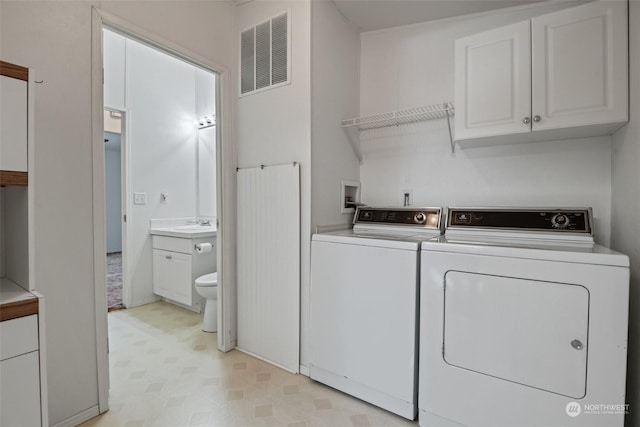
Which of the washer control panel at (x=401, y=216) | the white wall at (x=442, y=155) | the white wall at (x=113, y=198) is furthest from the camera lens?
the white wall at (x=113, y=198)

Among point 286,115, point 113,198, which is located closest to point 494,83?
point 286,115

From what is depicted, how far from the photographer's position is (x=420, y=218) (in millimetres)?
1993

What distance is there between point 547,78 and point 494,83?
0.80 feet

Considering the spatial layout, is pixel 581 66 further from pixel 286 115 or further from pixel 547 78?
pixel 286 115

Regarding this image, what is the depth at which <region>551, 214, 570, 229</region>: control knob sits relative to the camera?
1550 mm

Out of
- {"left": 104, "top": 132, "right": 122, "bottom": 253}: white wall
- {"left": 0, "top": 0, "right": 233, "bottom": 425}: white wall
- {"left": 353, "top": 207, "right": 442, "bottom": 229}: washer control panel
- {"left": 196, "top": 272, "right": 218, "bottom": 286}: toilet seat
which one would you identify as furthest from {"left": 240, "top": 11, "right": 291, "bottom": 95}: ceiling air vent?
{"left": 104, "top": 132, "right": 122, "bottom": 253}: white wall

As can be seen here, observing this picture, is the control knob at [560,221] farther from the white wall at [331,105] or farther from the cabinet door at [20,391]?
the cabinet door at [20,391]

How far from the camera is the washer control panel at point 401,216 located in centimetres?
196

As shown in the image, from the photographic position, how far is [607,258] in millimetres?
1145

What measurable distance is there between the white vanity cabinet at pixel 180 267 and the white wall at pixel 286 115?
132 cm

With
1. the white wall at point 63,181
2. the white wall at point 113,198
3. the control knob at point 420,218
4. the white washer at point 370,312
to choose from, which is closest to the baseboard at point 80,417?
the white wall at point 63,181

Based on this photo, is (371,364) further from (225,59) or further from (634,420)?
(225,59)

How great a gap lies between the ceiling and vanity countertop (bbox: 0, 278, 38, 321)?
2.41 m

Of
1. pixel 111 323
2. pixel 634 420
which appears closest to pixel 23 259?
pixel 111 323
